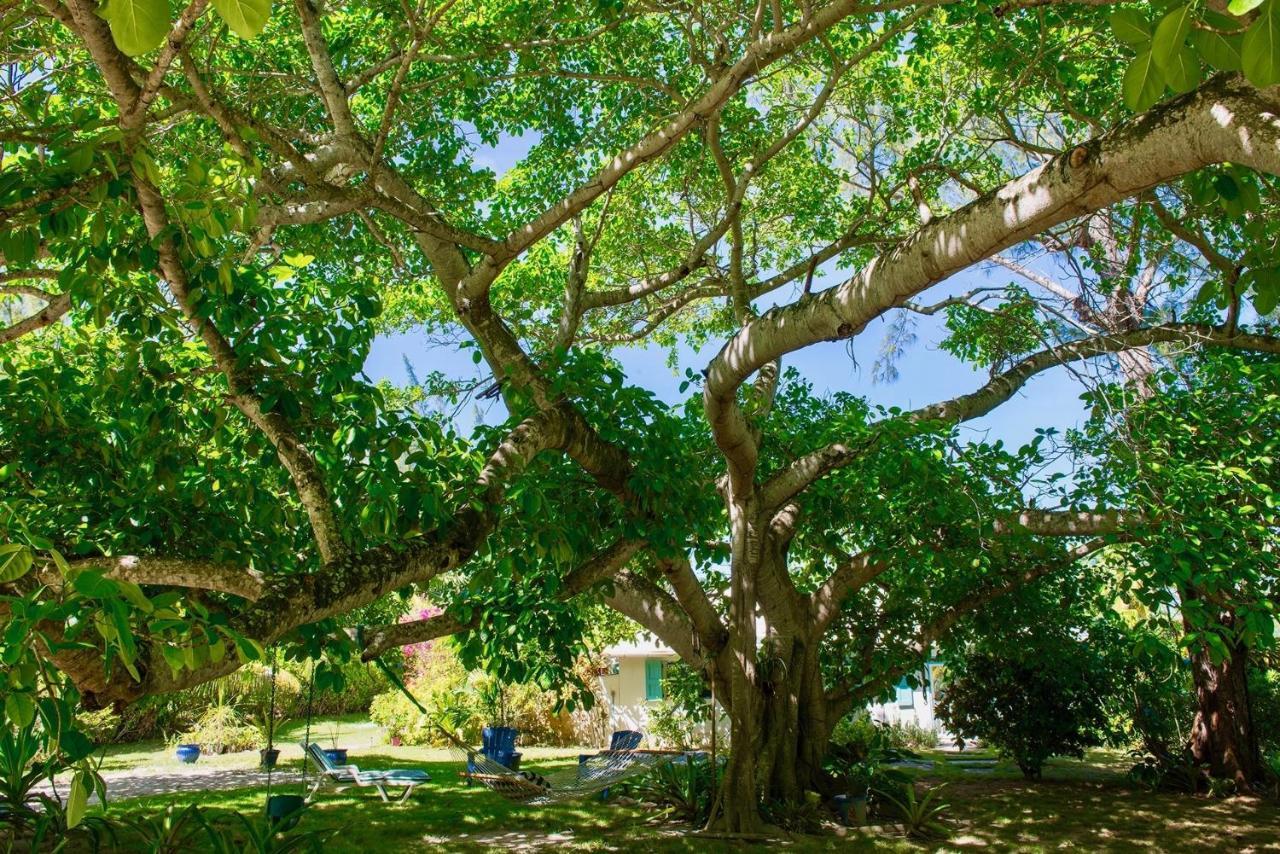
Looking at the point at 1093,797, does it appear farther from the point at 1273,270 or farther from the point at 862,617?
the point at 1273,270

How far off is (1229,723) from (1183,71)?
1185 cm

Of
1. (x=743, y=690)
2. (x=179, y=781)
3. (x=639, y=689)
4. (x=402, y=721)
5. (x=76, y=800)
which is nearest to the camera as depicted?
(x=76, y=800)

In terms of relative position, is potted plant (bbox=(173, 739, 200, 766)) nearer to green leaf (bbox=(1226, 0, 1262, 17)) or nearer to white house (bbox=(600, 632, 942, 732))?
white house (bbox=(600, 632, 942, 732))

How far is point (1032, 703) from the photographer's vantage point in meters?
12.2

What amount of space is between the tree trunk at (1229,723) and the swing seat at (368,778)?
9377 mm

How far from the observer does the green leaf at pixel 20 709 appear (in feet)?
5.12

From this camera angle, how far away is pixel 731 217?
8.11 metres

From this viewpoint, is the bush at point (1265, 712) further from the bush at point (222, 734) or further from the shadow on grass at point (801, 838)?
the bush at point (222, 734)

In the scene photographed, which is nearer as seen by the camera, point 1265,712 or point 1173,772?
point 1173,772

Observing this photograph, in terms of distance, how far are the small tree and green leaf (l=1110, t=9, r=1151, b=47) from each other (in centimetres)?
1088

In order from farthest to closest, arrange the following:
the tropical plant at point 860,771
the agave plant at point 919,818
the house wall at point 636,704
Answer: the house wall at point 636,704
the tropical plant at point 860,771
the agave plant at point 919,818

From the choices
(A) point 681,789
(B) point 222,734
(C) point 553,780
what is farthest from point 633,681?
(A) point 681,789

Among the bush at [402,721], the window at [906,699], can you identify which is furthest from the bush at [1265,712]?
the bush at [402,721]

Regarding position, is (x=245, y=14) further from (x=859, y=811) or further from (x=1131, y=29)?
(x=859, y=811)
